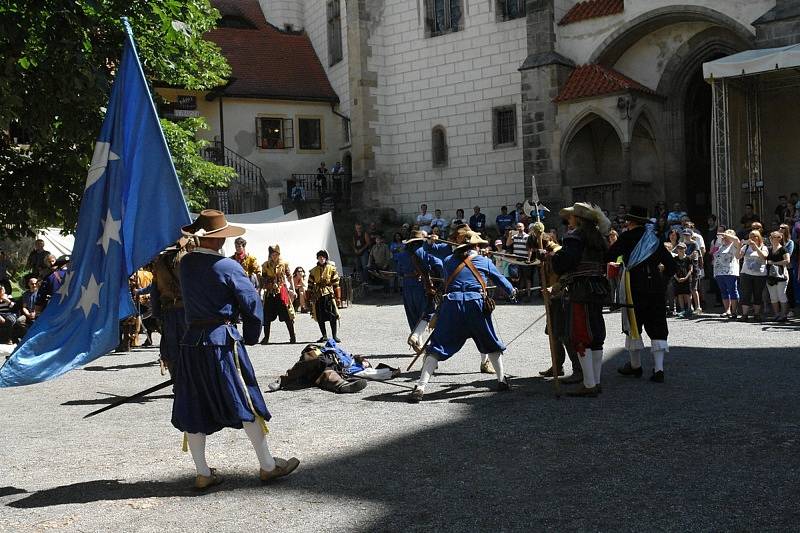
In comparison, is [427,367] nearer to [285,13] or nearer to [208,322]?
[208,322]

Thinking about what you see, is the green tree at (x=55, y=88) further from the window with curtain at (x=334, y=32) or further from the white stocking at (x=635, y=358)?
the window with curtain at (x=334, y=32)

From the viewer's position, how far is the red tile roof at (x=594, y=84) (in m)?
24.4

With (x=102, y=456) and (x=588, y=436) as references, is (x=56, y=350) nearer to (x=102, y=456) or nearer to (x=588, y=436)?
(x=102, y=456)

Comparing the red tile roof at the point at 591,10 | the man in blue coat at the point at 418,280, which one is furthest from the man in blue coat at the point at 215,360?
the red tile roof at the point at 591,10

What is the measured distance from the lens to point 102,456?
23.6ft

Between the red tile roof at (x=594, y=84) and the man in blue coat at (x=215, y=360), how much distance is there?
65.1ft

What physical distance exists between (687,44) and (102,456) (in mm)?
21372

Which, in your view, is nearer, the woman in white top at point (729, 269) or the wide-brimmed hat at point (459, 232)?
the wide-brimmed hat at point (459, 232)

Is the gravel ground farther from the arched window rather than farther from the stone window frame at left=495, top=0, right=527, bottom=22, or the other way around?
the arched window

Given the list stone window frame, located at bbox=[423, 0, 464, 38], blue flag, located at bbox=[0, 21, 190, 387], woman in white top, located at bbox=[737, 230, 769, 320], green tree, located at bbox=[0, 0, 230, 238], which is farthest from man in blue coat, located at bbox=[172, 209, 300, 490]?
stone window frame, located at bbox=[423, 0, 464, 38]

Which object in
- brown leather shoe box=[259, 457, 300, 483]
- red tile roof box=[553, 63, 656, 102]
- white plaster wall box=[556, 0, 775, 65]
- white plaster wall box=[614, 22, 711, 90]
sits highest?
white plaster wall box=[556, 0, 775, 65]

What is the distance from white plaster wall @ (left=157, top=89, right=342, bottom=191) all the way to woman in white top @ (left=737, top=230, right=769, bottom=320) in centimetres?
2168

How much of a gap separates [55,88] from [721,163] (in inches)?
532

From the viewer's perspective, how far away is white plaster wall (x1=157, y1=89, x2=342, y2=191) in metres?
33.8
